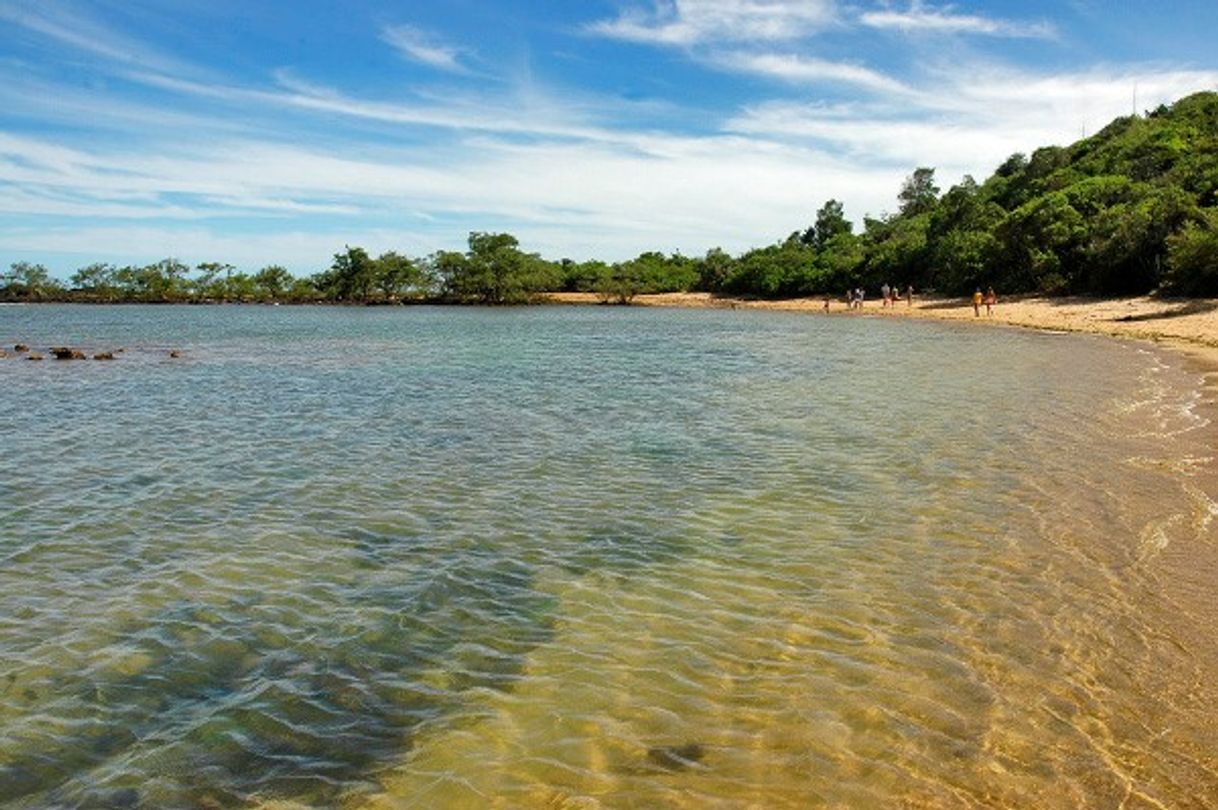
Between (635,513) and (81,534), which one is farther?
(635,513)

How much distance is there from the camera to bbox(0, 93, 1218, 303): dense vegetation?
5591 centimetres

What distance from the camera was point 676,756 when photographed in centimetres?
536

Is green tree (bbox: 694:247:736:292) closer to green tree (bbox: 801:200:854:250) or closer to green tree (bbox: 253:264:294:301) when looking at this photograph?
green tree (bbox: 801:200:854:250)

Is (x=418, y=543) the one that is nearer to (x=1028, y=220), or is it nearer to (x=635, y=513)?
(x=635, y=513)

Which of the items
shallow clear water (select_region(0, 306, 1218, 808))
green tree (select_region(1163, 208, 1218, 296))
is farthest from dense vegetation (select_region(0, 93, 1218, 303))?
shallow clear water (select_region(0, 306, 1218, 808))

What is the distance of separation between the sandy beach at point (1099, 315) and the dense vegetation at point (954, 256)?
218cm

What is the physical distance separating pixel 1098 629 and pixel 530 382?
21.7 metres

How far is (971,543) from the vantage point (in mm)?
9562

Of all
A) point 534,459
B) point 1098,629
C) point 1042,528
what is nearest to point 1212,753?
point 1098,629

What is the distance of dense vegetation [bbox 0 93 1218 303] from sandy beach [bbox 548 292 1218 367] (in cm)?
218

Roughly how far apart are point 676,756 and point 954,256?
79819 mm

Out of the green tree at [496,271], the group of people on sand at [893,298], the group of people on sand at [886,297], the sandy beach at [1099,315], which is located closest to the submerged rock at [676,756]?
the sandy beach at [1099,315]

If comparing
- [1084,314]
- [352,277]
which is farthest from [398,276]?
[1084,314]

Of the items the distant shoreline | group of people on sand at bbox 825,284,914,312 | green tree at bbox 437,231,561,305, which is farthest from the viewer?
green tree at bbox 437,231,561,305
